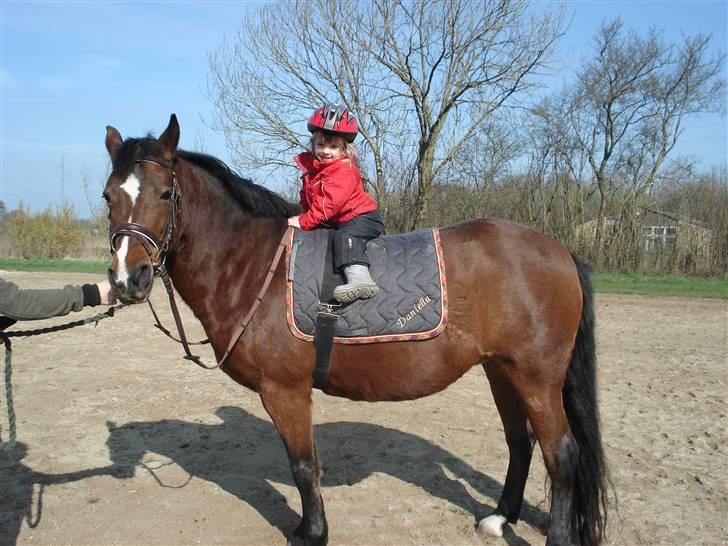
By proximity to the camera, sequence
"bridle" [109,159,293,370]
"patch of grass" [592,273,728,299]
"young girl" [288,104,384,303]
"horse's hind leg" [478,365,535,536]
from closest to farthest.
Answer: "bridle" [109,159,293,370]
"young girl" [288,104,384,303]
"horse's hind leg" [478,365,535,536]
"patch of grass" [592,273,728,299]

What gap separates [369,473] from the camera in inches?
166

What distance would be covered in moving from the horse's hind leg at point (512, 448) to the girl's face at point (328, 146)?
1.66 metres

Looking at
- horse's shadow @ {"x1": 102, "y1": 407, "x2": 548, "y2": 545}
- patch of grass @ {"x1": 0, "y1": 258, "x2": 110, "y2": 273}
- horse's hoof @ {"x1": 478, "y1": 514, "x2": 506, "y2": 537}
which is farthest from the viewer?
patch of grass @ {"x1": 0, "y1": 258, "x2": 110, "y2": 273}

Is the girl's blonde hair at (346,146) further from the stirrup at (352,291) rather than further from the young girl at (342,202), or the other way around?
the stirrup at (352,291)

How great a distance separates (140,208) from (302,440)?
5.11ft

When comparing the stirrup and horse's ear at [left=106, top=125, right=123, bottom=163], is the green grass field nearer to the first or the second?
the stirrup

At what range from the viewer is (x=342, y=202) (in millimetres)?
3016

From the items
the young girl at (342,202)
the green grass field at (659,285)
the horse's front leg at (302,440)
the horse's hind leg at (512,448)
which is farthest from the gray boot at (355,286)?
the green grass field at (659,285)

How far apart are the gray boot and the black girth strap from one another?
0.09 meters

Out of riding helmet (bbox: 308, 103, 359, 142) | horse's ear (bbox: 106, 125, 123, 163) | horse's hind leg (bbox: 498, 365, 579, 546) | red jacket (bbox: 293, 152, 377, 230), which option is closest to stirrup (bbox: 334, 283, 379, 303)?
red jacket (bbox: 293, 152, 377, 230)

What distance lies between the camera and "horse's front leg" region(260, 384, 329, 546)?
3.05 meters

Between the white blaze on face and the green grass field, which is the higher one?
the white blaze on face

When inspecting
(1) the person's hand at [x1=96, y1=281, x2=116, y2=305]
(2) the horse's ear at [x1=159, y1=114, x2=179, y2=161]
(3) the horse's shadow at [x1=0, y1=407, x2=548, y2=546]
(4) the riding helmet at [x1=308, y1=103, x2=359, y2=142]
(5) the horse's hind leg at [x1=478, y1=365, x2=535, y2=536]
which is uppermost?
(4) the riding helmet at [x1=308, y1=103, x2=359, y2=142]

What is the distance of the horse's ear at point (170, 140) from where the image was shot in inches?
111
